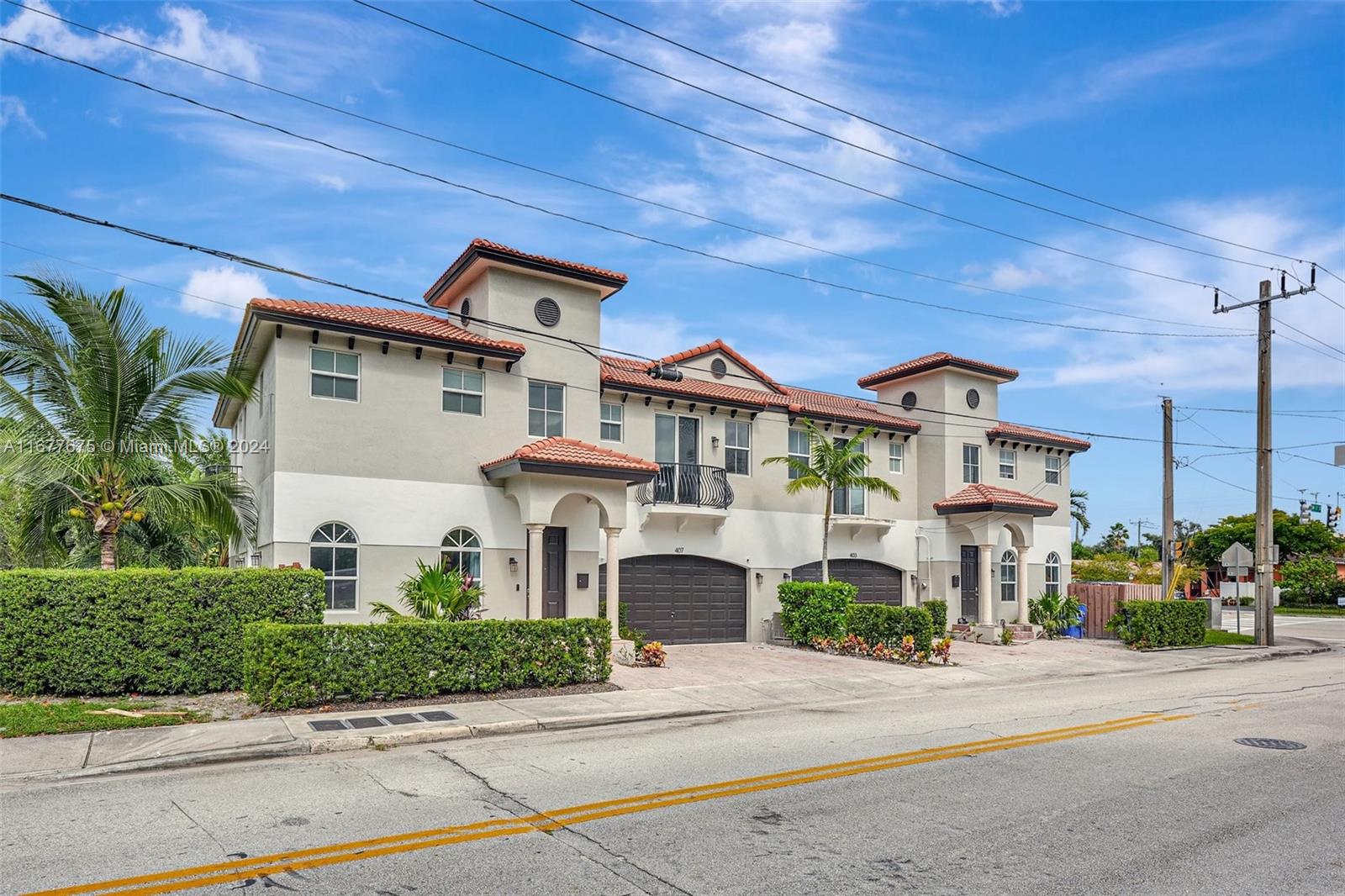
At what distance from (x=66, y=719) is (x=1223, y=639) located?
96.7ft

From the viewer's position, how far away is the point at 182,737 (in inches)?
434

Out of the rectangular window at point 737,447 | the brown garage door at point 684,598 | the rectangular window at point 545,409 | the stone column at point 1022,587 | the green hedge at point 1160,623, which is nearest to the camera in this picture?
the rectangular window at point 545,409

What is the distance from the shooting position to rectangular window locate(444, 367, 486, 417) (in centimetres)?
1981

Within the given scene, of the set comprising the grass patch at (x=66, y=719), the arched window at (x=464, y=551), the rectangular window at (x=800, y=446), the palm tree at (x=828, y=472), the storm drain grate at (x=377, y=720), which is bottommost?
the storm drain grate at (x=377, y=720)

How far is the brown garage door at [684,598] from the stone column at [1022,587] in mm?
9465

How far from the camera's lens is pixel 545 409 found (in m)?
21.1

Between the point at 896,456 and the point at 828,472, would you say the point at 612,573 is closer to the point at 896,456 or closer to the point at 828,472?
the point at 828,472

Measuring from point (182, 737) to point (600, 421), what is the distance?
12689mm

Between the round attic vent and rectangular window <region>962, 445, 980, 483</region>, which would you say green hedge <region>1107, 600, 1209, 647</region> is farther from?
the round attic vent

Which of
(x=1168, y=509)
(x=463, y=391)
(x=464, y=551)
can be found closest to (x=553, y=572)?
(x=464, y=551)

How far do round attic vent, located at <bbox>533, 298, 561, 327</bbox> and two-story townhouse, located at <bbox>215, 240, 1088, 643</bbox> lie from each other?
1.5 inches

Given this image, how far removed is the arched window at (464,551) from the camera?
19.5m

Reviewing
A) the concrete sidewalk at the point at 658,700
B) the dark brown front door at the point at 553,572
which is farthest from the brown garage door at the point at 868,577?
the dark brown front door at the point at 553,572

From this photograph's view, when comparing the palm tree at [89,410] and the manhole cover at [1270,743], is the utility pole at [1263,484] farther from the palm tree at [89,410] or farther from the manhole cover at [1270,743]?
the palm tree at [89,410]
